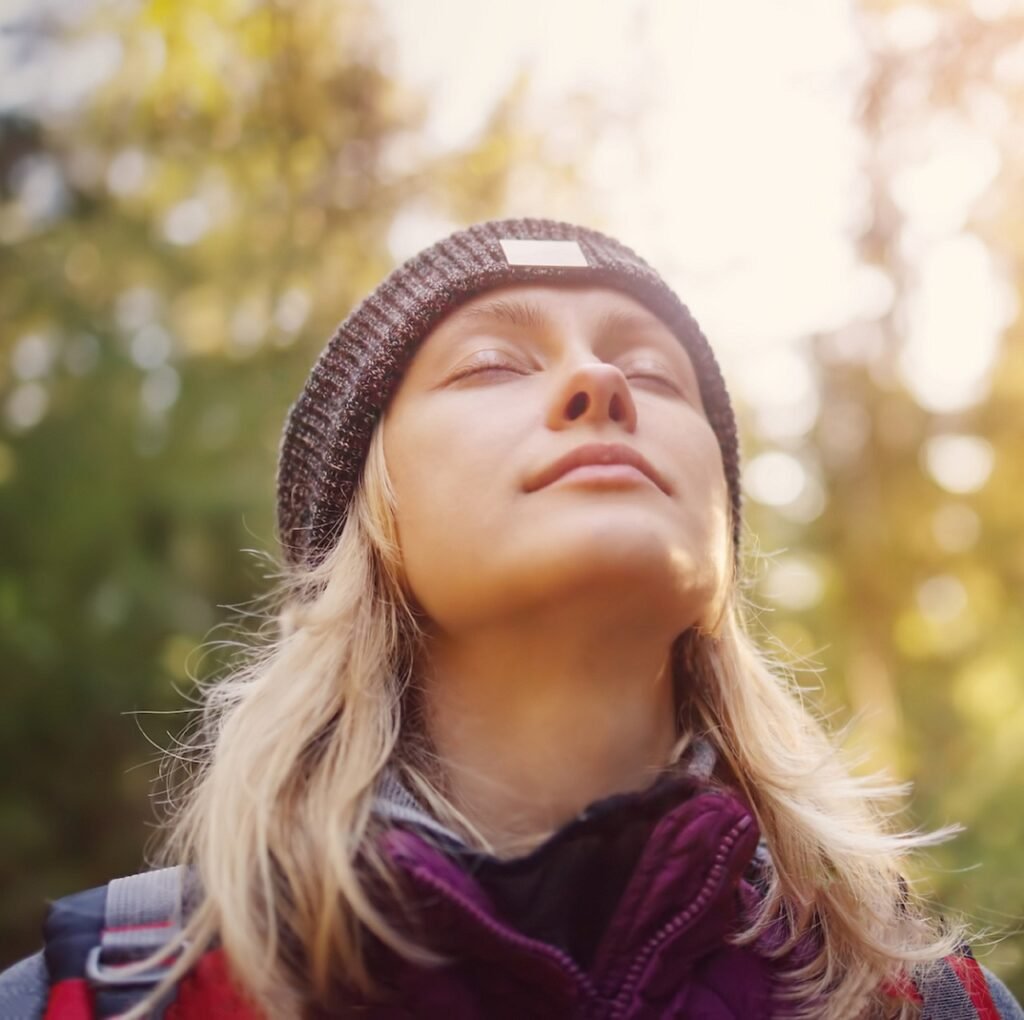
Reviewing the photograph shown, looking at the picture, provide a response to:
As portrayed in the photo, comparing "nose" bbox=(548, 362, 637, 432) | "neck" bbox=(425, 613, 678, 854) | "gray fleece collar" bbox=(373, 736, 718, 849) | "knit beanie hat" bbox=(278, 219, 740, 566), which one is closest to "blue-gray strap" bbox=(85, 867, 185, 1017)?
"gray fleece collar" bbox=(373, 736, 718, 849)

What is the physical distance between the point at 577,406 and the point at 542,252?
0.43 m

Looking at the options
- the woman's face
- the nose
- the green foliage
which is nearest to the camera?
the woman's face

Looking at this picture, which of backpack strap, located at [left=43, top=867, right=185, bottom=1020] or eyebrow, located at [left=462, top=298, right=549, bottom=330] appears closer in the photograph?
backpack strap, located at [left=43, top=867, right=185, bottom=1020]

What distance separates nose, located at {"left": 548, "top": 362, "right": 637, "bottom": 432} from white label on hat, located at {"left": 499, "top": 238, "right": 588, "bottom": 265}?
0.35 metres

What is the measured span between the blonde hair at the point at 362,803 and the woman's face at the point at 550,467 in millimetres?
144

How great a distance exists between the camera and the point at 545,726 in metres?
1.60

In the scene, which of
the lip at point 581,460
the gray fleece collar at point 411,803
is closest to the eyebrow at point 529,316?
the lip at point 581,460

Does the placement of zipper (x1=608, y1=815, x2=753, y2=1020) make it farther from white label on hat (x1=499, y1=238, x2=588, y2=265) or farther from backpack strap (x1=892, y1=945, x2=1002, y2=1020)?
white label on hat (x1=499, y1=238, x2=588, y2=265)

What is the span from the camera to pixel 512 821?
5.18 feet

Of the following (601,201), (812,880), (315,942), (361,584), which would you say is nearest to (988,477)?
(601,201)

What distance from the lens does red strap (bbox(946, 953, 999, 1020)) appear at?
1670 millimetres

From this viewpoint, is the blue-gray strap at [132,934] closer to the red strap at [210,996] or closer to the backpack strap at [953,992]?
the red strap at [210,996]

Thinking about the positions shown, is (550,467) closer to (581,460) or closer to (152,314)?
(581,460)

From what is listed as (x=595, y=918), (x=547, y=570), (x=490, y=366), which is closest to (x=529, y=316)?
(x=490, y=366)
